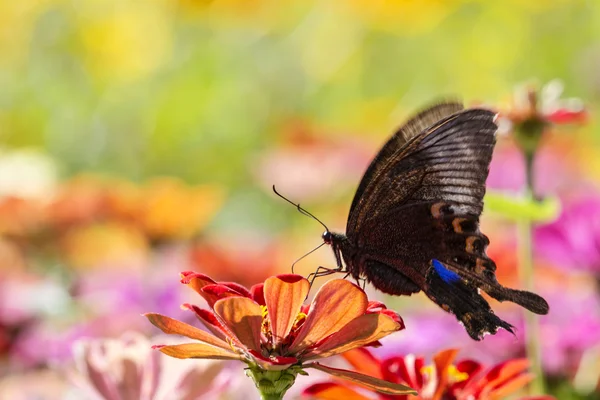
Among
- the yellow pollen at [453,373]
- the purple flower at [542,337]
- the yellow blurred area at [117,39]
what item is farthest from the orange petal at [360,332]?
the yellow blurred area at [117,39]

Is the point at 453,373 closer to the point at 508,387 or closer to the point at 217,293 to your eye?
the point at 508,387

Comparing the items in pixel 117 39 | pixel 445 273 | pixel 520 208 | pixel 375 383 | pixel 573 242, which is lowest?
pixel 375 383

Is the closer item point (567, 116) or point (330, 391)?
point (330, 391)

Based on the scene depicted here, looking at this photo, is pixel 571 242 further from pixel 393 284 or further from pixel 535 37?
pixel 535 37

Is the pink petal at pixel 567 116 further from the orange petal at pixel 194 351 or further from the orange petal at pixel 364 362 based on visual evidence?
the orange petal at pixel 194 351

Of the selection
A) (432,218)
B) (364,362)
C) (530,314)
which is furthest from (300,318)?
(530,314)

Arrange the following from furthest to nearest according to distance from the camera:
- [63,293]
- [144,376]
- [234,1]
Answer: [234,1], [63,293], [144,376]

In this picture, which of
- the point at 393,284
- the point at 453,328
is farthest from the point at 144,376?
the point at 453,328

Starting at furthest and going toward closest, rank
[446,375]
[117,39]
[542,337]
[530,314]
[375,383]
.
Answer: [117,39] < [542,337] < [530,314] < [446,375] < [375,383]
